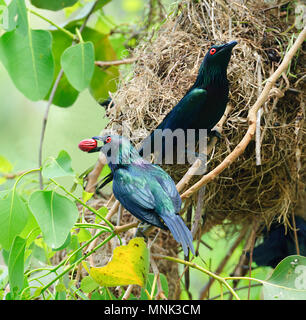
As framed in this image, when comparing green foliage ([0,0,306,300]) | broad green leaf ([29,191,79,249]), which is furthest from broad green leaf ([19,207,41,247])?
broad green leaf ([29,191,79,249])

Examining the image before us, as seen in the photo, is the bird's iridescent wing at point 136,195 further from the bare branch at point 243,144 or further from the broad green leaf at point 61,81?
the broad green leaf at point 61,81

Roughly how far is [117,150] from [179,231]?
47cm

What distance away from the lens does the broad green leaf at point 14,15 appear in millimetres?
2027

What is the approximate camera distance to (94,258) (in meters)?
2.55

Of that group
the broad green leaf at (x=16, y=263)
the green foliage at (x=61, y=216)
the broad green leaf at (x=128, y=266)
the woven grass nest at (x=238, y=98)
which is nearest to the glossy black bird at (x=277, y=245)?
the woven grass nest at (x=238, y=98)

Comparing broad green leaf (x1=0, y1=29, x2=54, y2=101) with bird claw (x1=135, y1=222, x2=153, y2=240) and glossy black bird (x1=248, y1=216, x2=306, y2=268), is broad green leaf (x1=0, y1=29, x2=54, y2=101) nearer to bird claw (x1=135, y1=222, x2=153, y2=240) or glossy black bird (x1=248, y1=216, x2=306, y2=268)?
bird claw (x1=135, y1=222, x2=153, y2=240)

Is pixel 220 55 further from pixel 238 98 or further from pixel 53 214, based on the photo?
pixel 53 214

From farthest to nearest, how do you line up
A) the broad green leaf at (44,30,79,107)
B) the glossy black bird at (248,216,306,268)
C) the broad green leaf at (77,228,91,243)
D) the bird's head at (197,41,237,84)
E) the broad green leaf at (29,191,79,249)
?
the broad green leaf at (44,30,79,107), the glossy black bird at (248,216,306,268), the bird's head at (197,41,237,84), the broad green leaf at (77,228,91,243), the broad green leaf at (29,191,79,249)

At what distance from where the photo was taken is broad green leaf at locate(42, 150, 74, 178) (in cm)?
161

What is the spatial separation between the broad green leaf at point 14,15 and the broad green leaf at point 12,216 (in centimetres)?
72

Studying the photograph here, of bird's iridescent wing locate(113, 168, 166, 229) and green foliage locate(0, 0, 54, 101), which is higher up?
green foliage locate(0, 0, 54, 101)

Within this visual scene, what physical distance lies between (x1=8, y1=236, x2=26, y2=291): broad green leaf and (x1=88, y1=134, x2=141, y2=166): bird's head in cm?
49
